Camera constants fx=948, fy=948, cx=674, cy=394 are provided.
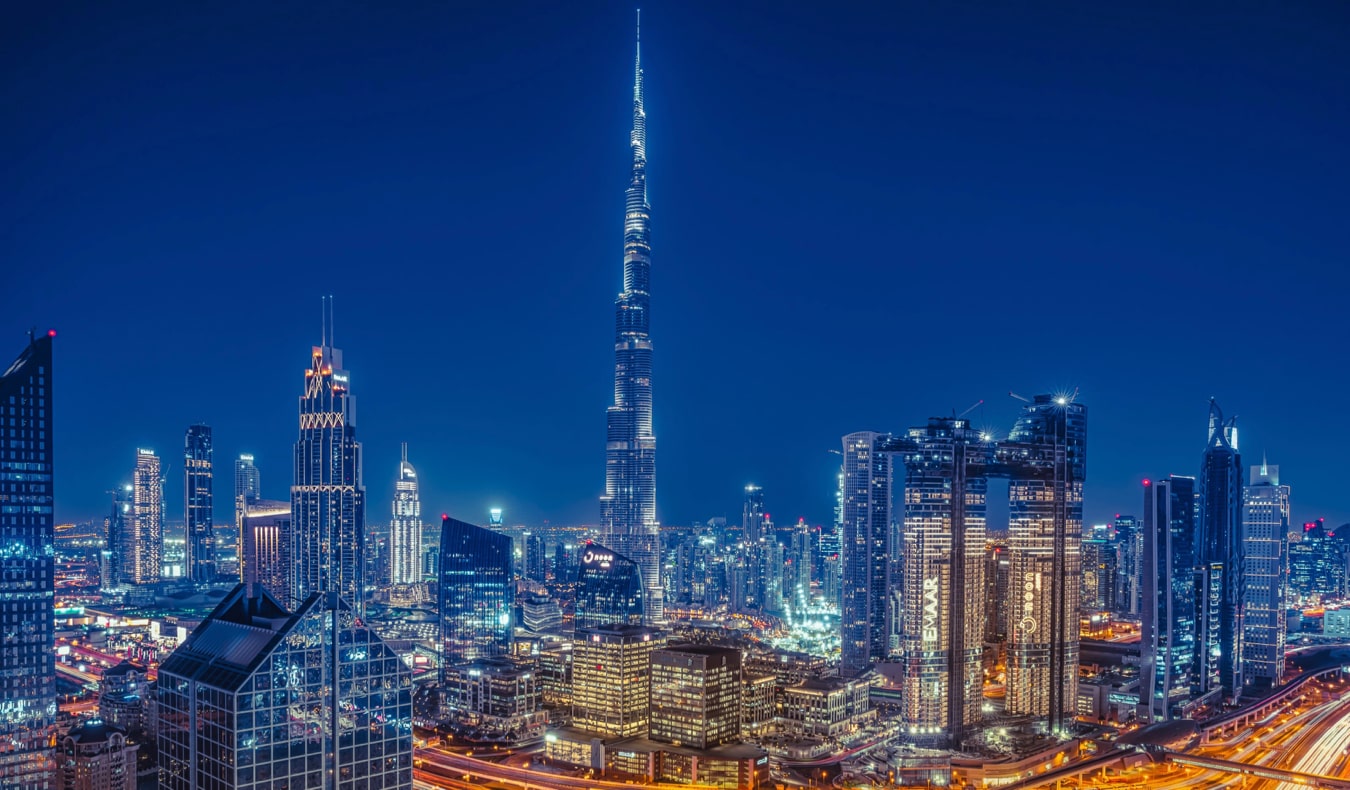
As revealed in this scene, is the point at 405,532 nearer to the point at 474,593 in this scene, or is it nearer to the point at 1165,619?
the point at 474,593

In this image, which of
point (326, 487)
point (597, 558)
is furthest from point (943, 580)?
point (326, 487)

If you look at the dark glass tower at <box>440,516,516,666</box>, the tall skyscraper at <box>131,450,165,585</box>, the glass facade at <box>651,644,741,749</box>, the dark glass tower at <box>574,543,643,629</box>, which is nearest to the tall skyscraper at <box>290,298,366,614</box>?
the dark glass tower at <box>440,516,516,666</box>

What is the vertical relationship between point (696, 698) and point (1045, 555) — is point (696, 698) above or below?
below

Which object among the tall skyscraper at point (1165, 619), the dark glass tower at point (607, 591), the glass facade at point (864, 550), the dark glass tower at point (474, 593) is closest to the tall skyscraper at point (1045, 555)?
the tall skyscraper at point (1165, 619)

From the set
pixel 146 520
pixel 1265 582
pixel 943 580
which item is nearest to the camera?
pixel 943 580

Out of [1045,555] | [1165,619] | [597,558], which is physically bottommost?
[1165,619]

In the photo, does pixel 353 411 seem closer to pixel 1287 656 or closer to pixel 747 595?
pixel 747 595

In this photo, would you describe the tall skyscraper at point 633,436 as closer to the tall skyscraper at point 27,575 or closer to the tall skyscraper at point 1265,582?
the tall skyscraper at point 1265,582
